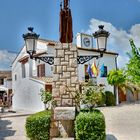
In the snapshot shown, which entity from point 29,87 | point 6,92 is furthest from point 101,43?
point 6,92

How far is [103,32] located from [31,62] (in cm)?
1746

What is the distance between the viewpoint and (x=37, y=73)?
84.9 ft

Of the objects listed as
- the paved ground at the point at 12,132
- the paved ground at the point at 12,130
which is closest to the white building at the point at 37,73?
the paved ground at the point at 12,130

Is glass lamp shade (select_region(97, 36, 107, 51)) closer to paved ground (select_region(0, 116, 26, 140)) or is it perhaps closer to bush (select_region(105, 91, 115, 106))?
paved ground (select_region(0, 116, 26, 140))

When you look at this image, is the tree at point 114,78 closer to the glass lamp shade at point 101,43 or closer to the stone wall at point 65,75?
the glass lamp shade at point 101,43

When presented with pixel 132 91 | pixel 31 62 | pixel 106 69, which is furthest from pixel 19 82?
pixel 132 91

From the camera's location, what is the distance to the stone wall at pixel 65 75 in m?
8.55

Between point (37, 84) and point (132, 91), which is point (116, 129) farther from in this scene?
point (132, 91)

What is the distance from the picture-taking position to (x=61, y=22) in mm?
8914

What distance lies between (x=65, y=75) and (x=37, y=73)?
17491 millimetres

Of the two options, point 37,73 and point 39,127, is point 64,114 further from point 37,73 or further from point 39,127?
point 37,73

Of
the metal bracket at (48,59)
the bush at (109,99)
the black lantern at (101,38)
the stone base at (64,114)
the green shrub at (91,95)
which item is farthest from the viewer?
the bush at (109,99)

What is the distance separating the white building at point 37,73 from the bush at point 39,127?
13.5m

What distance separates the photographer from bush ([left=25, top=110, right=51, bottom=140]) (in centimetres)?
789
